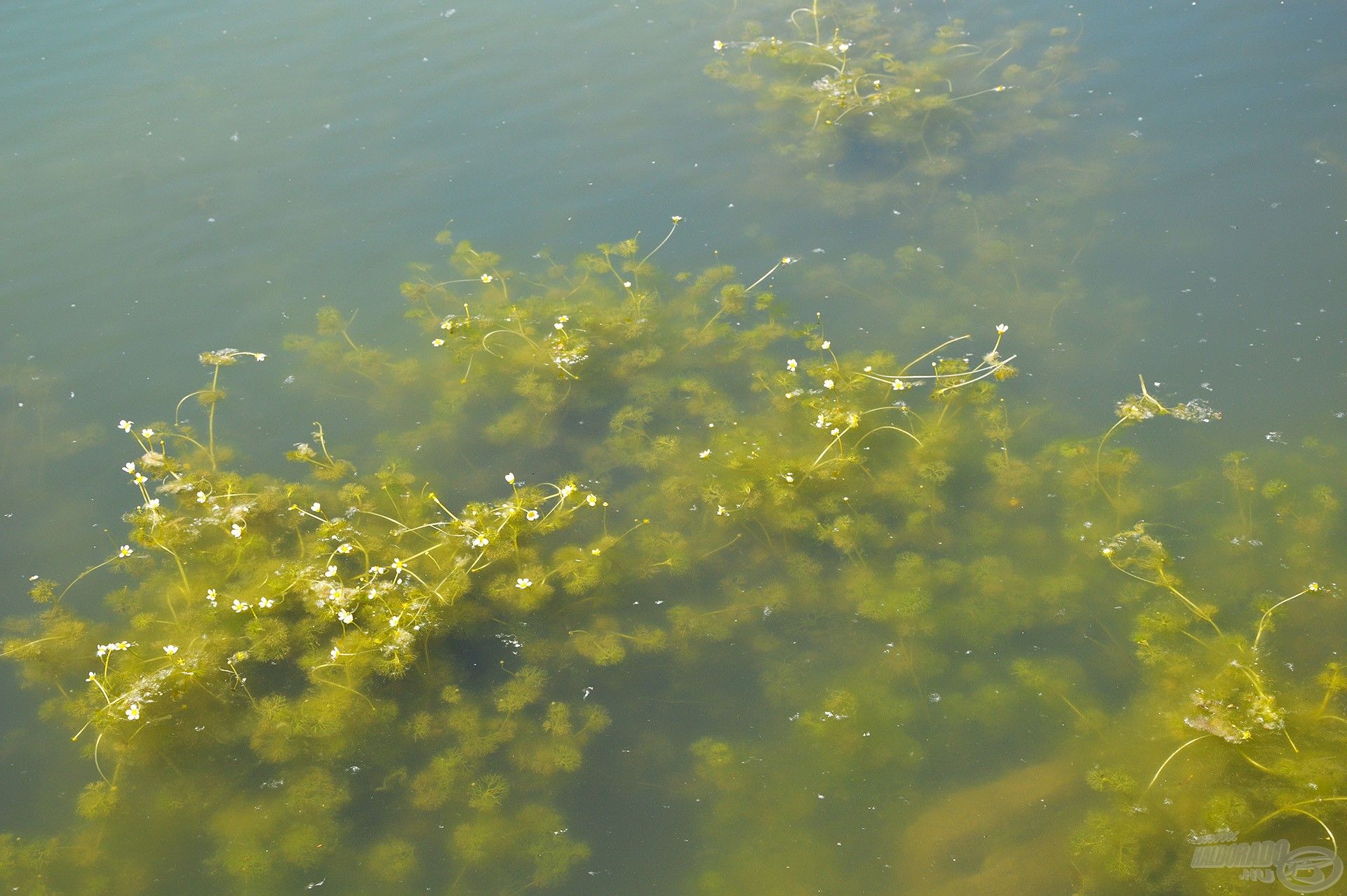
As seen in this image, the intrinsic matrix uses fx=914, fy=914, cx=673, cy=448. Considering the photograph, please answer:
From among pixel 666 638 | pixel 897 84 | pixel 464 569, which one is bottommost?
pixel 666 638

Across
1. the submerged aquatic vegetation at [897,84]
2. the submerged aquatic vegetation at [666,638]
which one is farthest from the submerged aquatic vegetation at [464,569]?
the submerged aquatic vegetation at [897,84]

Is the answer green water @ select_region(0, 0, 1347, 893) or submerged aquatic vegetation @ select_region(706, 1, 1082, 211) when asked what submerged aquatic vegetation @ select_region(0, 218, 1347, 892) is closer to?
green water @ select_region(0, 0, 1347, 893)

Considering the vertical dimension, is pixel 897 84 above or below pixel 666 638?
above

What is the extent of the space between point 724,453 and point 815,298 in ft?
4.05

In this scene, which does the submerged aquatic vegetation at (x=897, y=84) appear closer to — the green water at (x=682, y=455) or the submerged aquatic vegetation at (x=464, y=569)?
the green water at (x=682, y=455)

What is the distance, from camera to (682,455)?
4562 millimetres

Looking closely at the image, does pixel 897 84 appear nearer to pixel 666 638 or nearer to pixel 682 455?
pixel 682 455

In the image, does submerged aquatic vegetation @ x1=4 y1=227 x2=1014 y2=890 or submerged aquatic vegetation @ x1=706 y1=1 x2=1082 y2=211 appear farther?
submerged aquatic vegetation @ x1=706 y1=1 x2=1082 y2=211

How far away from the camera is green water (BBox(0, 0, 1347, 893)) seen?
3.50 metres

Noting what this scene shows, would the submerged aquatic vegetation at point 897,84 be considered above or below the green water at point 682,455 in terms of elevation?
above

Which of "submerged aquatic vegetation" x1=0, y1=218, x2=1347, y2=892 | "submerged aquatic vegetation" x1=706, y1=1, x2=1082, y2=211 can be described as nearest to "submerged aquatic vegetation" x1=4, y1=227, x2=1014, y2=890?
"submerged aquatic vegetation" x1=0, y1=218, x2=1347, y2=892

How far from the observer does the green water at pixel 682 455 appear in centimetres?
350

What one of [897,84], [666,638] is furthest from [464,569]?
[897,84]

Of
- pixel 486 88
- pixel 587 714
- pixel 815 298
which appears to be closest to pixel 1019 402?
pixel 815 298
